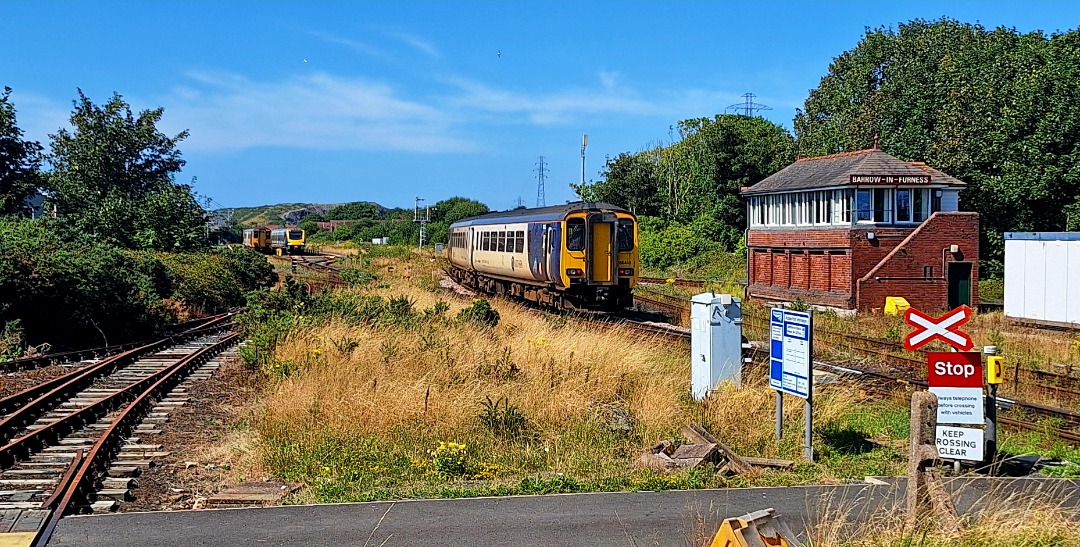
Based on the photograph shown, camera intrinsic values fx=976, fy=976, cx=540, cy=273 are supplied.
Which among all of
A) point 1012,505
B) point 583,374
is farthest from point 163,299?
point 1012,505

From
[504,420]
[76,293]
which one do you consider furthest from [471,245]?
[504,420]

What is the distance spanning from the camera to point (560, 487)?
8250 mm

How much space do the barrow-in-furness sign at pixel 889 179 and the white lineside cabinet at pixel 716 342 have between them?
64.5ft

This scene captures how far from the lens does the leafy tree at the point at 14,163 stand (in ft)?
113

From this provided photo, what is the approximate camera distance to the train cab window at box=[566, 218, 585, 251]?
23.2 m

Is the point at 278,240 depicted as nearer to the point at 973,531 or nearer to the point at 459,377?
the point at 459,377

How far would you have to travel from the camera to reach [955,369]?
29.3 ft

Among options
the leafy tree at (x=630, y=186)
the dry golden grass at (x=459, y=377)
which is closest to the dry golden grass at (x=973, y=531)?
the dry golden grass at (x=459, y=377)

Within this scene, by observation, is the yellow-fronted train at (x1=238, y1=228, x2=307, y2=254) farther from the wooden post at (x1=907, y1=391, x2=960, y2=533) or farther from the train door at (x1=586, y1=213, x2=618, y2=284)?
the wooden post at (x1=907, y1=391, x2=960, y2=533)

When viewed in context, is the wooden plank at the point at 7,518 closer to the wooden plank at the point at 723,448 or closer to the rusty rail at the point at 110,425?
the rusty rail at the point at 110,425

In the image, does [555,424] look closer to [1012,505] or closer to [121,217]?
[1012,505]

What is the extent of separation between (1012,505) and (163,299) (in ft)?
79.0

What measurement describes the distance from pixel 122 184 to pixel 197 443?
34.6 metres

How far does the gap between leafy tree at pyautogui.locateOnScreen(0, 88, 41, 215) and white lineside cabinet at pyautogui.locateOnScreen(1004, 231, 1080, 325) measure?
31.6m
